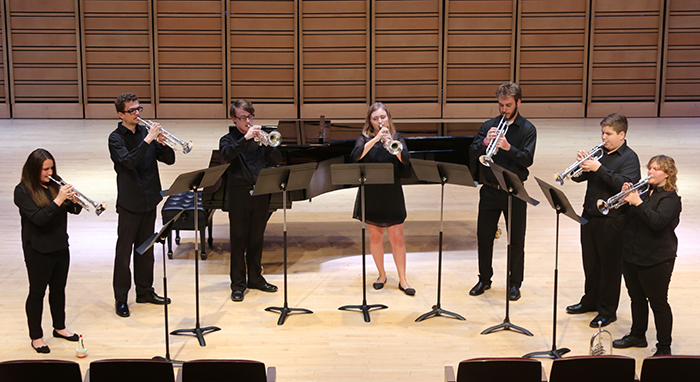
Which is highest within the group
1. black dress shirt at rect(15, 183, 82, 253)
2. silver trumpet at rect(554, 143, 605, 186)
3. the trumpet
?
silver trumpet at rect(554, 143, 605, 186)

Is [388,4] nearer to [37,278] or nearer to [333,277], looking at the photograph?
[333,277]

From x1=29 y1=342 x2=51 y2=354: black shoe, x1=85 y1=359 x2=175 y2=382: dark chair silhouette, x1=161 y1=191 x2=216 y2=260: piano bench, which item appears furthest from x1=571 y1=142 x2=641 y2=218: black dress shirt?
x1=29 y1=342 x2=51 y2=354: black shoe

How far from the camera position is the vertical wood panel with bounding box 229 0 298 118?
38.1 ft

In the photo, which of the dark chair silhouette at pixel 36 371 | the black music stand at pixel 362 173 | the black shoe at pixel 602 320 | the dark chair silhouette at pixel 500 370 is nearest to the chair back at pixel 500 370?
the dark chair silhouette at pixel 500 370

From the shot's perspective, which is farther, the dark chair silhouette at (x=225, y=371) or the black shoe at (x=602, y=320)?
the black shoe at (x=602, y=320)

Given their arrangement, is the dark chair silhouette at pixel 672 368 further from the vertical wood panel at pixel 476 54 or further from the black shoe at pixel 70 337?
the vertical wood panel at pixel 476 54

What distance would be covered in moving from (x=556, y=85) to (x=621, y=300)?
7.83m

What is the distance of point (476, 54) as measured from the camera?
1175 cm

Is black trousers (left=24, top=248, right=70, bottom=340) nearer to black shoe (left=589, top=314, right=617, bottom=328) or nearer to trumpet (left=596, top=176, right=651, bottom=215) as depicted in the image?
trumpet (left=596, top=176, right=651, bottom=215)

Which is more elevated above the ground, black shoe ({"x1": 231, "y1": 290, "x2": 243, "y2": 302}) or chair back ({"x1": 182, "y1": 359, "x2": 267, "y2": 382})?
chair back ({"x1": 182, "y1": 359, "x2": 267, "y2": 382})

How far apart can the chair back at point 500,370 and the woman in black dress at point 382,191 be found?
2147 millimetres

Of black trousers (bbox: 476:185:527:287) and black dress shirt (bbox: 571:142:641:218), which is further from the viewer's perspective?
black trousers (bbox: 476:185:527:287)

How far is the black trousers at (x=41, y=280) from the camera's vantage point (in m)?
3.84

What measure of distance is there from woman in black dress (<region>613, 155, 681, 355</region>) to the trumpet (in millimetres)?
24
